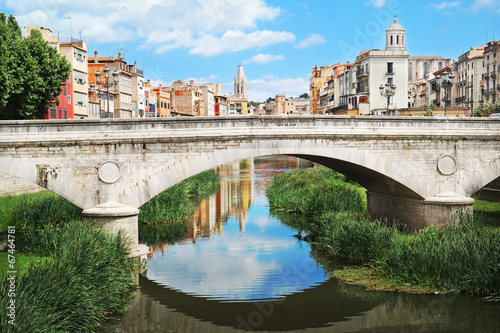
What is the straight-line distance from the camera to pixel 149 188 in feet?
68.3

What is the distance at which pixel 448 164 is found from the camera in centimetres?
2347

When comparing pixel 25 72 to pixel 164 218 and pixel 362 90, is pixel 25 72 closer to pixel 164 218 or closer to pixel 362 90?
pixel 164 218

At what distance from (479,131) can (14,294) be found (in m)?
18.6

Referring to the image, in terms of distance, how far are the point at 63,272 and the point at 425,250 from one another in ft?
33.7

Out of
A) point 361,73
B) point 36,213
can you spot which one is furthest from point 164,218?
point 361,73

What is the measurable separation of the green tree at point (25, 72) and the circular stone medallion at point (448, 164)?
20.7 meters

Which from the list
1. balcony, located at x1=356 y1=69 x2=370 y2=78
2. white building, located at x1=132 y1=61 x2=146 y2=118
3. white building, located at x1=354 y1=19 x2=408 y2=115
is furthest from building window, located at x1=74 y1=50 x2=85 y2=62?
balcony, located at x1=356 y1=69 x2=370 y2=78

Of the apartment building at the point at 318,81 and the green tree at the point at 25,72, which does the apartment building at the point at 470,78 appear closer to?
the apartment building at the point at 318,81

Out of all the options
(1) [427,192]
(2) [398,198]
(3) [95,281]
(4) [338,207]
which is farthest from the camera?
(4) [338,207]

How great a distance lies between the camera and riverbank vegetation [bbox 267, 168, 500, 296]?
16.6m

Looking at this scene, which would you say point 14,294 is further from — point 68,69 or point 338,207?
point 68,69

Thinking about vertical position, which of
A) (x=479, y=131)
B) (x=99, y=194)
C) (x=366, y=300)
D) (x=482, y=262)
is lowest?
(x=366, y=300)

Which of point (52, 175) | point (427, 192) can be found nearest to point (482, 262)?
point (427, 192)

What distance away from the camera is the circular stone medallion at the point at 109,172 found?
20.6 metres
